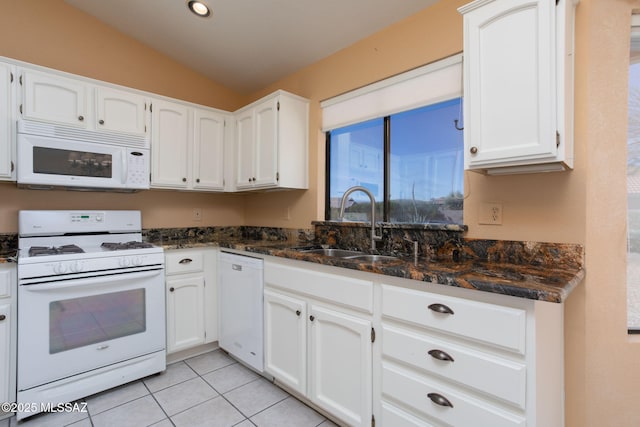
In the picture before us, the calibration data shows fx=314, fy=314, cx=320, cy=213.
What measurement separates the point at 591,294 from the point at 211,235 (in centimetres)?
293

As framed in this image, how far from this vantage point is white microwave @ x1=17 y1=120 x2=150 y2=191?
78.4 inches

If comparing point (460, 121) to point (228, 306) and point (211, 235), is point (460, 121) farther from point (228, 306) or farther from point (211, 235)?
point (211, 235)

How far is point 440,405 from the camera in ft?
4.00

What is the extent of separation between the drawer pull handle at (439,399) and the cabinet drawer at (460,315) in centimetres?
26

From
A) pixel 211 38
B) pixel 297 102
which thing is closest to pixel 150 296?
pixel 297 102

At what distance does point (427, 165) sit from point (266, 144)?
1296 mm

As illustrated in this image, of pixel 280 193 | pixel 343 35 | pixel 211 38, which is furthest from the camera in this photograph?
pixel 280 193

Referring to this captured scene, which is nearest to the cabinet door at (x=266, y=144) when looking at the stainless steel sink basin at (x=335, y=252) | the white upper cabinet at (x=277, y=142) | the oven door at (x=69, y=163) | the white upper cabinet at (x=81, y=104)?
the white upper cabinet at (x=277, y=142)

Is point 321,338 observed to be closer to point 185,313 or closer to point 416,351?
point 416,351

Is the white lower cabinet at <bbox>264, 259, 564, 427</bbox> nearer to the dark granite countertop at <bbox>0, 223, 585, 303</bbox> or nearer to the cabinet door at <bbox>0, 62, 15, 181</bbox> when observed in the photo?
the dark granite countertop at <bbox>0, 223, 585, 303</bbox>

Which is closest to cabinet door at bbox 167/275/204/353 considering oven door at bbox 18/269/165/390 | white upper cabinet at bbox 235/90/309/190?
oven door at bbox 18/269/165/390

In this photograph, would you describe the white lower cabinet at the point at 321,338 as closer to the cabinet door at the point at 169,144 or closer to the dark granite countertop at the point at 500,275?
the dark granite countertop at the point at 500,275

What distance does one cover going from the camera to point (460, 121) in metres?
1.86

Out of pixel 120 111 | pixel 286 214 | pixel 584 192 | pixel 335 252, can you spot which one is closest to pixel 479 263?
pixel 584 192
